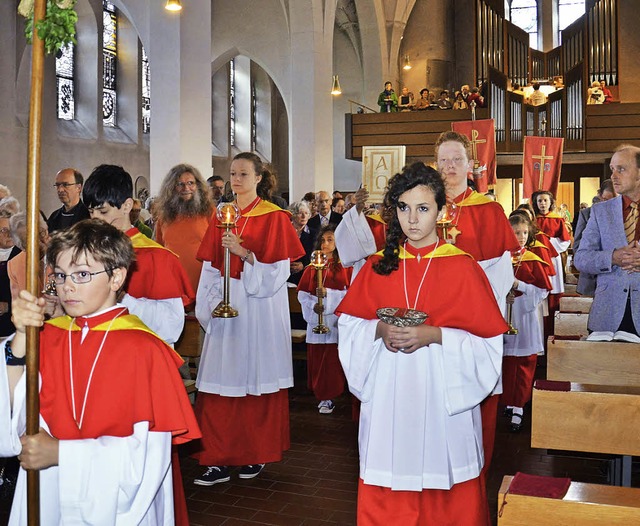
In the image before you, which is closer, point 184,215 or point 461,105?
point 184,215

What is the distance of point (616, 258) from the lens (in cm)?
458

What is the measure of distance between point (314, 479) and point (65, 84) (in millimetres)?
16181

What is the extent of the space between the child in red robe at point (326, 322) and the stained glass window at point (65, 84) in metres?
13.4

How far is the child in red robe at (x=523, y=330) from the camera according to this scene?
679 cm

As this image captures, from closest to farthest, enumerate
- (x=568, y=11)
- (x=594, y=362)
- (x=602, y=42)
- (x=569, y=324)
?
(x=594, y=362) < (x=569, y=324) < (x=602, y=42) < (x=568, y=11)

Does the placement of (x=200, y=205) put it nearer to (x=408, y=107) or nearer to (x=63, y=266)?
(x=63, y=266)

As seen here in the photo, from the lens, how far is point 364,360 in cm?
342

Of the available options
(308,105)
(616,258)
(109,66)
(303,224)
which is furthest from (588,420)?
(109,66)

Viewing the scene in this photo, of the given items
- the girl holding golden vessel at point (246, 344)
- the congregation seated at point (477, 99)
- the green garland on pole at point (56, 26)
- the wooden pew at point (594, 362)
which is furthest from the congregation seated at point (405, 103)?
the green garland on pole at point (56, 26)

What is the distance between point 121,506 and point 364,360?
1257mm

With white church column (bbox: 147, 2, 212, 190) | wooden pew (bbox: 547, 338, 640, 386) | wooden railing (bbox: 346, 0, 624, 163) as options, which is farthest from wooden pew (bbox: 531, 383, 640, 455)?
wooden railing (bbox: 346, 0, 624, 163)

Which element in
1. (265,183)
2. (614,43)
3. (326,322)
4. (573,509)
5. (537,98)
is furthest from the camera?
(614,43)

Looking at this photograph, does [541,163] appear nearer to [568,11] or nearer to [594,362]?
[594,362]

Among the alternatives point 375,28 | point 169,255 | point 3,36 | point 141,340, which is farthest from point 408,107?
point 141,340
